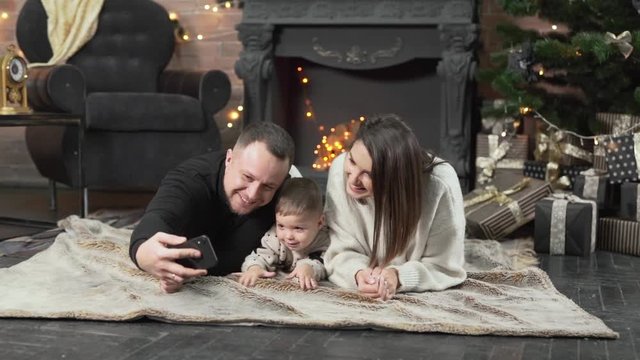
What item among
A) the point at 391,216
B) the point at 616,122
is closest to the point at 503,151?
the point at 616,122

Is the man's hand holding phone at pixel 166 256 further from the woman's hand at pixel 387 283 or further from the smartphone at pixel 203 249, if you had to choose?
the woman's hand at pixel 387 283

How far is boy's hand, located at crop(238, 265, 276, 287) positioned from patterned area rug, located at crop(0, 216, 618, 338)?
0.10 ft

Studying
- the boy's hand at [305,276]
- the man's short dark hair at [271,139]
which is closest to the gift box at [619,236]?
the boy's hand at [305,276]

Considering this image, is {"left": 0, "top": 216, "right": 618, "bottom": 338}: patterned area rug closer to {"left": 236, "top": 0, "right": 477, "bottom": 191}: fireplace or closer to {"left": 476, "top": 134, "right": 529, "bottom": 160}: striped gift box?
{"left": 476, "top": 134, "right": 529, "bottom": 160}: striped gift box

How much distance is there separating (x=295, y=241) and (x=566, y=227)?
4.43 ft

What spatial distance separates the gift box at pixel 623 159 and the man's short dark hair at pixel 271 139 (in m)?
1.76

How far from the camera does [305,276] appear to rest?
8.34 feet

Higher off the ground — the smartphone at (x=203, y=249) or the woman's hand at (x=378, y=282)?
the smartphone at (x=203, y=249)

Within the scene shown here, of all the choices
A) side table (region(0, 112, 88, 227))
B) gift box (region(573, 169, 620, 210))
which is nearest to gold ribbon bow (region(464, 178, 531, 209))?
gift box (region(573, 169, 620, 210))

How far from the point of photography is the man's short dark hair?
2.46 metres

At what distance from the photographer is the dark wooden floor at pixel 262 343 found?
202 centimetres

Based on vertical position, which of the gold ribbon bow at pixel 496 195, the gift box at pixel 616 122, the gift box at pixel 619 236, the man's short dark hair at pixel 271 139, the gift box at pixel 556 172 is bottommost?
the gift box at pixel 619 236

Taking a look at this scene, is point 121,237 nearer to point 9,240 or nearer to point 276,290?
point 9,240

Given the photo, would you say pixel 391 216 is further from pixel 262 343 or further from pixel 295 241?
pixel 262 343
